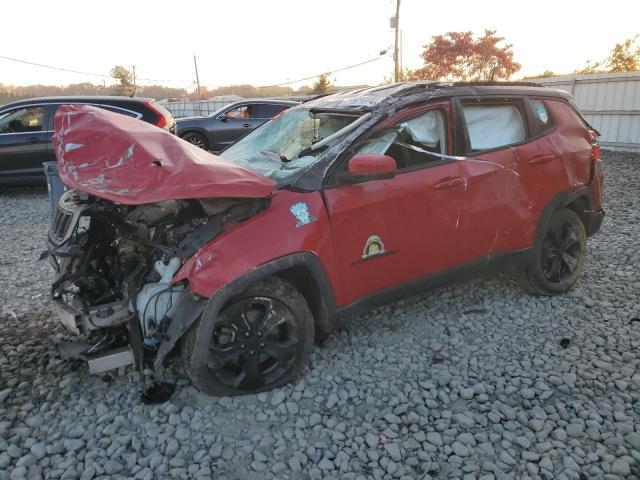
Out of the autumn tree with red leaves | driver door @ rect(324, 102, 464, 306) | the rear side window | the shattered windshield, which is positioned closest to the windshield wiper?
the shattered windshield

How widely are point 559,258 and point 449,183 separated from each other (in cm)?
150

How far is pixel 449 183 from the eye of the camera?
324 cm

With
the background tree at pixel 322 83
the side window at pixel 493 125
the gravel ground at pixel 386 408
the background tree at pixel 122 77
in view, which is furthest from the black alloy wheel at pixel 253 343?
the background tree at pixel 122 77

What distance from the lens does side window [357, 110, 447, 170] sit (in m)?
3.15

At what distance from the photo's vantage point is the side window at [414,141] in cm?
315

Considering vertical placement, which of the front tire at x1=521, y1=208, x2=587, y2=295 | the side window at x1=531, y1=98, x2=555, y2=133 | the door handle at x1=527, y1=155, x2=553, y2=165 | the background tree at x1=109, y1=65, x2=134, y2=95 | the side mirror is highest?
the background tree at x1=109, y1=65, x2=134, y2=95

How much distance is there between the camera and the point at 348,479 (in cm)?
222

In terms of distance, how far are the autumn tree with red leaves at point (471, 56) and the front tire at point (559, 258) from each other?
23157 millimetres

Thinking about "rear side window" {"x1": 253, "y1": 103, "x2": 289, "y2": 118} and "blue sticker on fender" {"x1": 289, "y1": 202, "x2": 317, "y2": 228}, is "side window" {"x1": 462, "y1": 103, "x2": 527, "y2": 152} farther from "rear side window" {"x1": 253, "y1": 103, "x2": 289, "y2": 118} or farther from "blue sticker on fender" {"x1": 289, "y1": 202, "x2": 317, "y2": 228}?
"rear side window" {"x1": 253, "y1": 103, "x2": 289, "y2": 118}

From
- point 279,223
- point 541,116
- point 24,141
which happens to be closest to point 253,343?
point 279,223

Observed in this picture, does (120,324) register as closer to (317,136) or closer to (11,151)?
(317,136)

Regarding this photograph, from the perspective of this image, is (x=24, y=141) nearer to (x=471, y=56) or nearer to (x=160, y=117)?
(x=160, y=117)

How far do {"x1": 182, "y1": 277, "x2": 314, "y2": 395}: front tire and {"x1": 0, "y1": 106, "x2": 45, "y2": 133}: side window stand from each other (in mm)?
7290

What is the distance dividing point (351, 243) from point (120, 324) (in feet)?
4.58
